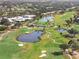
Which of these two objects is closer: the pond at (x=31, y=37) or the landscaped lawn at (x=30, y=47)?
the landscaped lawn at (x=30, y=47)

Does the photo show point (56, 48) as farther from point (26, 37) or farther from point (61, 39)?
point (26, 37)

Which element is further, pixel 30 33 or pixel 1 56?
pixel 30 33

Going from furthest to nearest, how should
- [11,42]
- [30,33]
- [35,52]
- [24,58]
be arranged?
[30,33]
[11,42]
[35,52]
[24,58]

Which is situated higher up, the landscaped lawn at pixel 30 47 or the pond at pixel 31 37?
the landscaped lawn at pixel 30 47

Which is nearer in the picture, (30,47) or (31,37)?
(30,47)

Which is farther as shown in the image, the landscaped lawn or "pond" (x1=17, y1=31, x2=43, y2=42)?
"pond" (x1=17, y1=31, x2=43, y2=42)

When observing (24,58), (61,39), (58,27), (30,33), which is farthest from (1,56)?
(58,27)

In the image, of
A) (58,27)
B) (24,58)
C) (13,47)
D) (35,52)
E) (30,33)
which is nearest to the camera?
(24,58)

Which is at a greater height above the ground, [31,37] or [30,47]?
[30,47]
